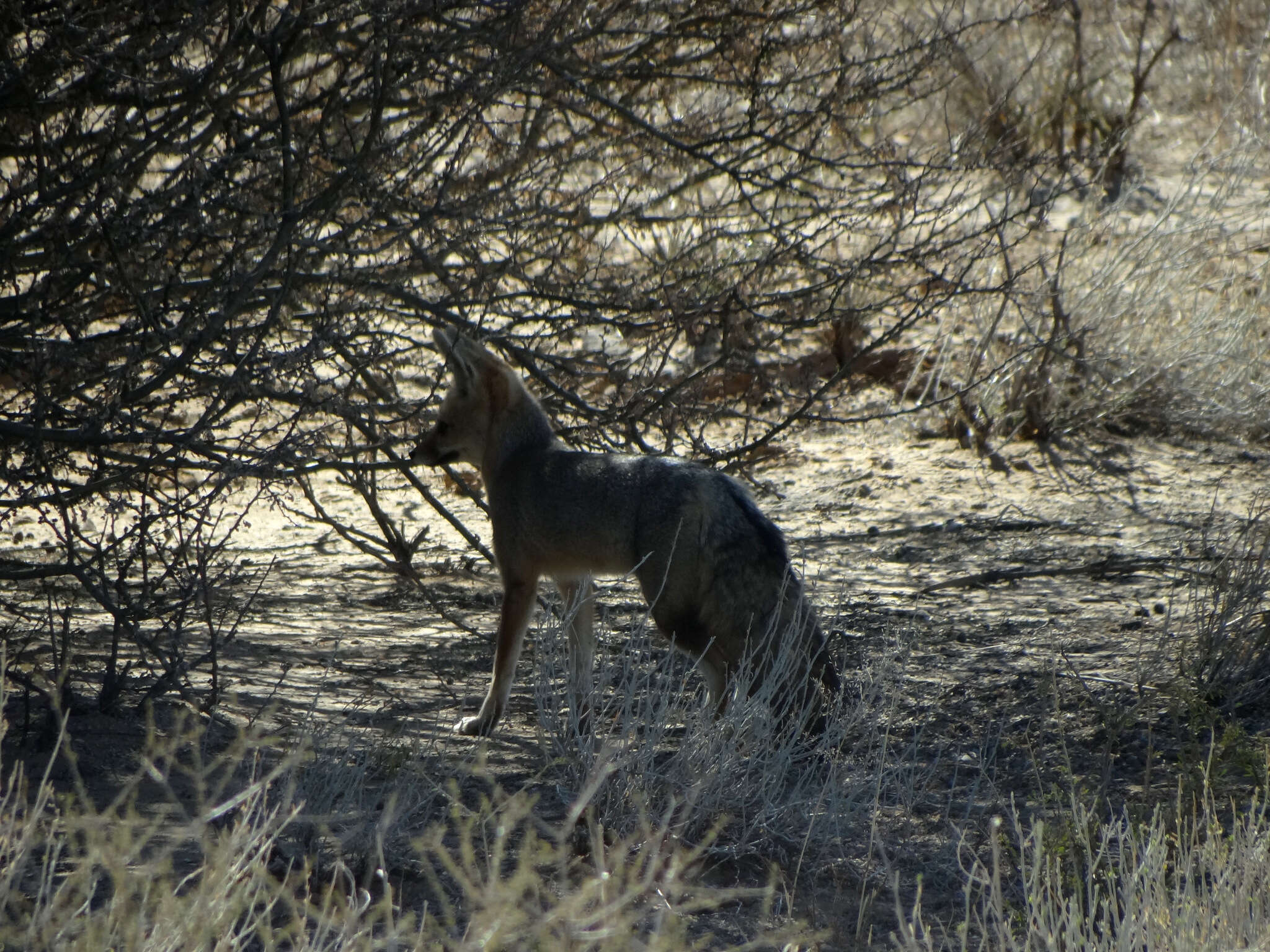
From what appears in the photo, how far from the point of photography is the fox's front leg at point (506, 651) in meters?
5.50

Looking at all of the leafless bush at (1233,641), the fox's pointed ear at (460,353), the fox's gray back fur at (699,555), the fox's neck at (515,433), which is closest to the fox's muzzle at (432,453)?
the fox's neck at (515,433)

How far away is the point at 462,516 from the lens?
8.62 m

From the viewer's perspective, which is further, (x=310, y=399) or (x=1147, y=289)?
(x=1147, y=289)

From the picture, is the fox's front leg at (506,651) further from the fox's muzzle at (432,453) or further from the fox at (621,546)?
the fox's muzzle at (432,453)

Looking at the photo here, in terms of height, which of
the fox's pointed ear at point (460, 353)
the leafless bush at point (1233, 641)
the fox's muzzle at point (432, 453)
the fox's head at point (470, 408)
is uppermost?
the fox's pointed ear at point (460, 353)

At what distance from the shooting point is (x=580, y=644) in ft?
17.9

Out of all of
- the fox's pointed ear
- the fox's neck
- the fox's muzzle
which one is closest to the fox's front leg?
the fox's neck

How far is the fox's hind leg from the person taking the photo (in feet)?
15.1

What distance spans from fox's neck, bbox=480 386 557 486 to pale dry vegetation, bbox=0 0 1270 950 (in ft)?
0.63

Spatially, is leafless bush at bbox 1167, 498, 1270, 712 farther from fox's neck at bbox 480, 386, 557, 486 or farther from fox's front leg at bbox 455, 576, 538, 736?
fox's neck at bbox 480, 386, 557, 486

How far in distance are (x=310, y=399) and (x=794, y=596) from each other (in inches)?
72.5

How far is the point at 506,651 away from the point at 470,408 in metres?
1.14

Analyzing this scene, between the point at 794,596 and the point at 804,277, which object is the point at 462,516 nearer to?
the point at 804,277

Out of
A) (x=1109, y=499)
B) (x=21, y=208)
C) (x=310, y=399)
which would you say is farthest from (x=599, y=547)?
(x=1109, y=499)
